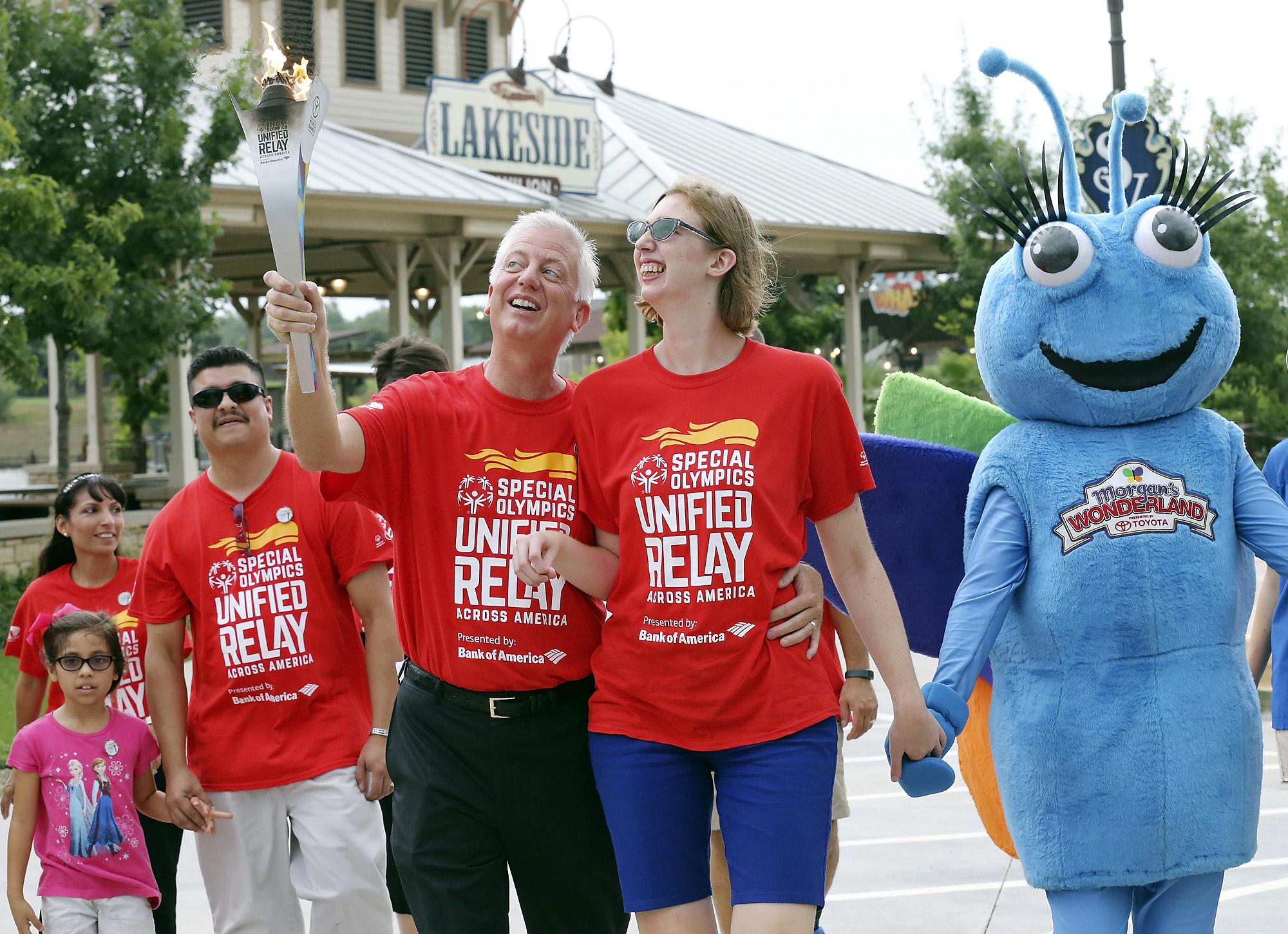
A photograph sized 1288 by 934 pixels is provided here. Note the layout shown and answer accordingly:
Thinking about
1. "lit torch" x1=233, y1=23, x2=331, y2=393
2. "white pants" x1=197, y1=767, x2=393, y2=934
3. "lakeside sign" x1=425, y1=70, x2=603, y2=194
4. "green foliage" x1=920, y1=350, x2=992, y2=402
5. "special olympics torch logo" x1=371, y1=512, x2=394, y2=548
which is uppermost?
"lakeside sign" x1=425, y1=70, x2=603, y2=194

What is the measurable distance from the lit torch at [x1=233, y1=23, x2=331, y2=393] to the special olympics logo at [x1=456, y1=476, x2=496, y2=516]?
2.44ft

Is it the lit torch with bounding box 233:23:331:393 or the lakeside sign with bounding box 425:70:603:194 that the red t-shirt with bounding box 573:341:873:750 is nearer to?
the lit torch with bounding box 233:23:331:393

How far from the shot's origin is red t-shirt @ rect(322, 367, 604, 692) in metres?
3.25

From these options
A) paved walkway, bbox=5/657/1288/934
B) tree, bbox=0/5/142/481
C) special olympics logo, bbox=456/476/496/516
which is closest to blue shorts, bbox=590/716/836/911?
special olympics logo, bbox=456/476/496/516

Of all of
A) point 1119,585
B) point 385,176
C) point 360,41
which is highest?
point 360,41

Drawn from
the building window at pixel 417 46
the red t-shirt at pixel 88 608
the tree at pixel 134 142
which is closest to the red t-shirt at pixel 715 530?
the red t-shirt at pixel 88 608

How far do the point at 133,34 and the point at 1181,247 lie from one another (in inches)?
526

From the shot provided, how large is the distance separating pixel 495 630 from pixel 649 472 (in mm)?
534

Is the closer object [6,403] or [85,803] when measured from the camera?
[85,803]

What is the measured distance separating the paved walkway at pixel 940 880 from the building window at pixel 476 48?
881 inches

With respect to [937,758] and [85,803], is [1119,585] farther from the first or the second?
[85,803]

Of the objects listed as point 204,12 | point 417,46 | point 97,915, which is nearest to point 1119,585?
point 97,915

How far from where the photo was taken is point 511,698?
325 cm

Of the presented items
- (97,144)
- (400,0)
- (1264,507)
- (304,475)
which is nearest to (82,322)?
(97,144)
